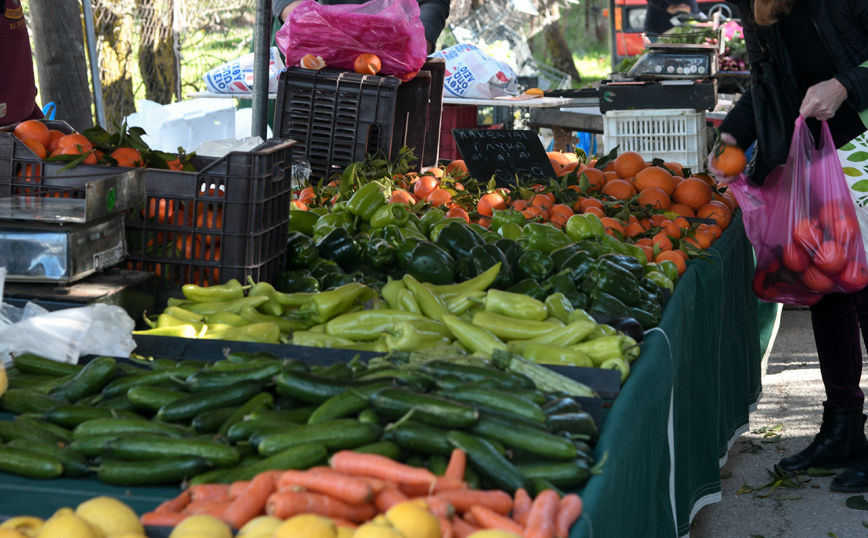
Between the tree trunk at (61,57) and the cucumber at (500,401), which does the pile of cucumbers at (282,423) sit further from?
the tree trunk at (61,57)

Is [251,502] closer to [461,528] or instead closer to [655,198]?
[461,528]

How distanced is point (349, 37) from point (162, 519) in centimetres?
357

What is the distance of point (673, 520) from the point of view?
262 cm

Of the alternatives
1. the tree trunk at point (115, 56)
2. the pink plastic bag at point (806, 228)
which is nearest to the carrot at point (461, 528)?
the pink plastic bag at point (806, 228)

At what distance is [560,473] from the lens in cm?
152

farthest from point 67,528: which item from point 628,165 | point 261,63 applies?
point 628,165

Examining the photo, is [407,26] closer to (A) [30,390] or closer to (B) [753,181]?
(B) [753,181]

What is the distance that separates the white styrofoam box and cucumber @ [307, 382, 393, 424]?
18.0 feet

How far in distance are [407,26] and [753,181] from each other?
2063 millimetres

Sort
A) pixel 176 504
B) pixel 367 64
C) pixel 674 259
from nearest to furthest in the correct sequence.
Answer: pixel 176 504 → pixel 674 259 → pixel 367 64

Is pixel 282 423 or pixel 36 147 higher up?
pixel 36 147

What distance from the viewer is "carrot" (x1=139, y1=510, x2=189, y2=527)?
4.37ft

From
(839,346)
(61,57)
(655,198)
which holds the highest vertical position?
(61,57)

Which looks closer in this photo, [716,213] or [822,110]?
[822,110]
